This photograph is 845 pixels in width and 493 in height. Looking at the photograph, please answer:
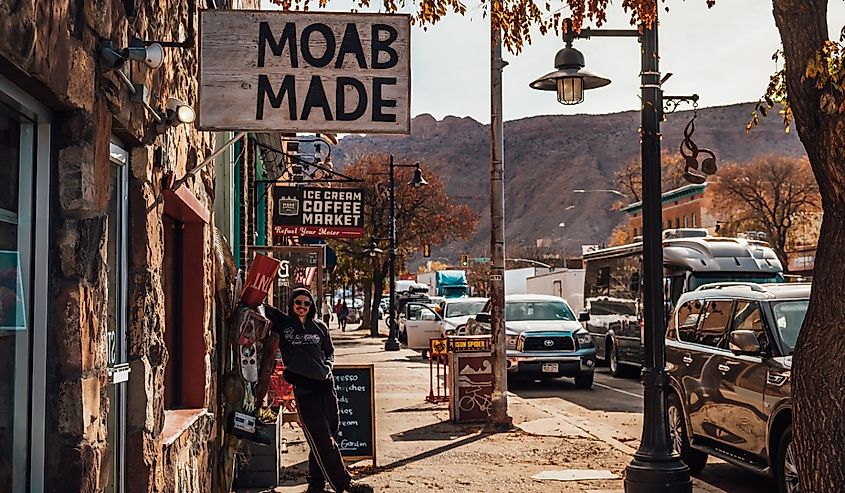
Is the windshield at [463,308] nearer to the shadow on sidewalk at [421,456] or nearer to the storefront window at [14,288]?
the shadow on sidewalk at [421,456]

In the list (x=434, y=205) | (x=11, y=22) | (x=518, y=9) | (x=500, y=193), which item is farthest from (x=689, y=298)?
(x=434, y=205)

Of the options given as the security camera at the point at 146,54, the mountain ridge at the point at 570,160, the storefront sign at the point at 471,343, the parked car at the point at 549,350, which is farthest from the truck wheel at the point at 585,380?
the mountain ridge at the point at 570,160

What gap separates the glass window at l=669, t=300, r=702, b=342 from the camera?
10.5m

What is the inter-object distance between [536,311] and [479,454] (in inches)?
413

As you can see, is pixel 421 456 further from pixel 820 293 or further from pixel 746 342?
pixel 820 293

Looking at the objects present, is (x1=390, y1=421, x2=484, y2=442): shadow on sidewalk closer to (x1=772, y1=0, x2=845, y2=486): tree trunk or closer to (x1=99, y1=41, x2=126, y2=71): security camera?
(x1=772, y1=0, x2=845, y2=486): tree trunk

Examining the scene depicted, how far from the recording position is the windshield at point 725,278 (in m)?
20.0

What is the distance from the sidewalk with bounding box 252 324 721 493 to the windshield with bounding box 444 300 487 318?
1251cm

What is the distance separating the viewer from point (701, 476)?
34.0 ft

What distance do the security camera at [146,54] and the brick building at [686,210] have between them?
6747 centimetres

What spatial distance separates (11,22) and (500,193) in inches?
420

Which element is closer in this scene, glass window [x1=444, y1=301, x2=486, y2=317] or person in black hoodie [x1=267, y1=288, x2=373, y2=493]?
person in black hoodie [x1=267, y1=288, x2=373, y2=493]

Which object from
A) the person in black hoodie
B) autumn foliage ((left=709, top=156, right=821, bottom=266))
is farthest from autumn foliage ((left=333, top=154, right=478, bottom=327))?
the person in black hoodie

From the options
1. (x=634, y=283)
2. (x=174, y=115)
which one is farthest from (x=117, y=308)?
(x=634, y=283)
